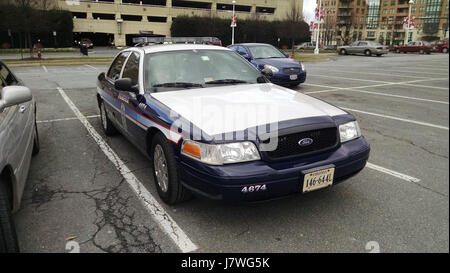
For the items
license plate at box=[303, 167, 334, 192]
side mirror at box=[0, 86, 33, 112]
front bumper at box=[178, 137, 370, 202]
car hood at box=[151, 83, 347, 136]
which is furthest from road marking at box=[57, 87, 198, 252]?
side mirror at box=[0, 86, 33, 112]

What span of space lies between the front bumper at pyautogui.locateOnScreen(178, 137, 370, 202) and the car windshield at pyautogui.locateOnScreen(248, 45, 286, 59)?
9.51 meters

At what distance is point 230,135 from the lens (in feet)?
9.02

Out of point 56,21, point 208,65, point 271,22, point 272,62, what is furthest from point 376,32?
point 208,65

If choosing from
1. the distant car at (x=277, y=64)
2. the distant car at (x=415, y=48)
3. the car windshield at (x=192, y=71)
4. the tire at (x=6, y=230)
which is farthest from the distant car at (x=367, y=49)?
the tire at (x=6, y=230)

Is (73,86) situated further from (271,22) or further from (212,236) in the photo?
(271,22)

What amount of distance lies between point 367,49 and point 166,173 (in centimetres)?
3458

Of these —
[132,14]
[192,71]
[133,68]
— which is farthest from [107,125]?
[132,14]

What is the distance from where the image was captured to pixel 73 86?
11961 mm

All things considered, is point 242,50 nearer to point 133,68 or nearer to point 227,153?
point 133,68

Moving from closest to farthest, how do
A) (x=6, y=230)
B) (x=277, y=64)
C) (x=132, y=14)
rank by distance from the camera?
(x=6, y=230), (x=277, y=64), (x=132, y=14)

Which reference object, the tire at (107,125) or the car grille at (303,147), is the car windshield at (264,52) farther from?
the car grille at (303,147)

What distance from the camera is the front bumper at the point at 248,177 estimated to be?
2.65 meters

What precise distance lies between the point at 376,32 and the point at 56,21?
75.1 m

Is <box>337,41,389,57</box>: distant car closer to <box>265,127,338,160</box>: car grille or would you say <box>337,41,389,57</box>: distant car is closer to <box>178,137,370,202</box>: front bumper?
<box>265,127,338,160</box>: car grille
